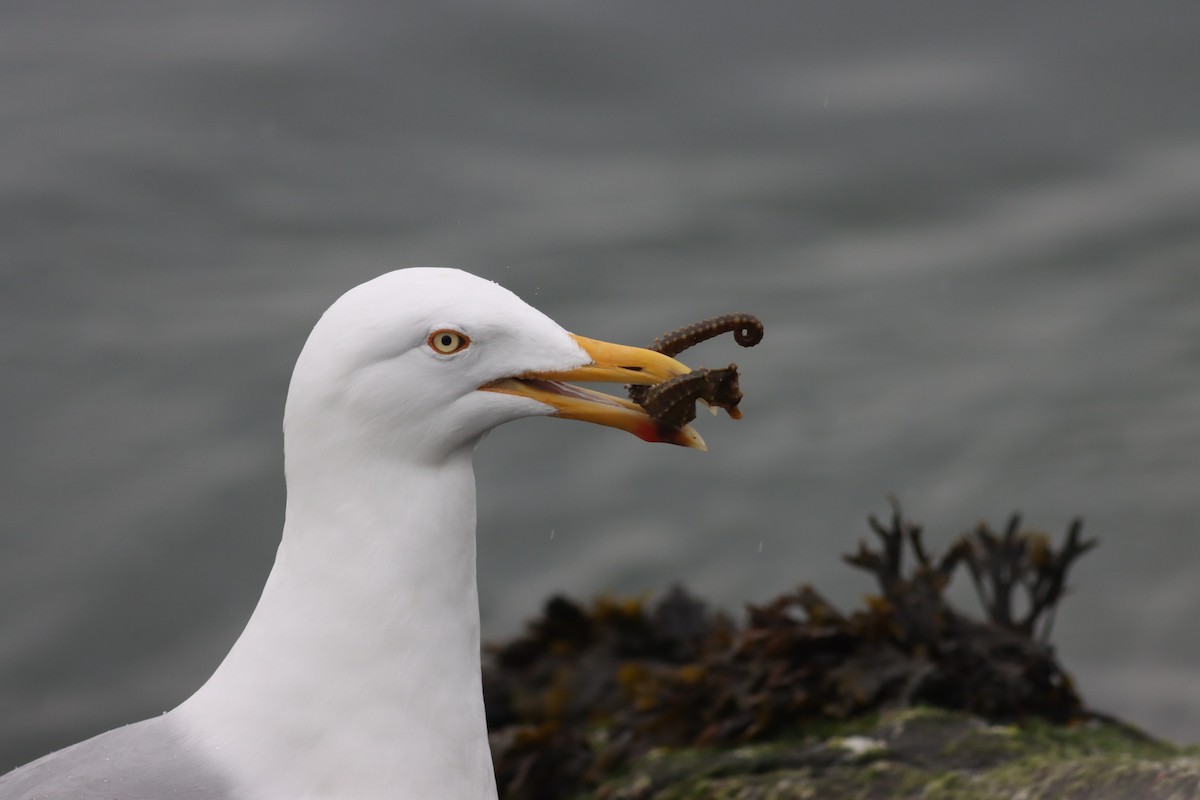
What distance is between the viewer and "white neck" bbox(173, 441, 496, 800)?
8.98 ft

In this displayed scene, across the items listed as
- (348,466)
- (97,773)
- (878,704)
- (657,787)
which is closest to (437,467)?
(348,466)

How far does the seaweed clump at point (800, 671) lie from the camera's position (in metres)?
4.24

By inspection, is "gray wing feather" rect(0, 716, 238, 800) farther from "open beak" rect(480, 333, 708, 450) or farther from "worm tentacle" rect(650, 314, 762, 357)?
"worm tentacle" rect(650, 314, 762, 357)

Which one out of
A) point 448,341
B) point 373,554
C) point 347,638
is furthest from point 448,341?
point 347,638

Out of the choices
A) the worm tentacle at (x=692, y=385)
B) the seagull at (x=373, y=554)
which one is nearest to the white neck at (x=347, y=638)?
the seagull at (x=373, y=554)

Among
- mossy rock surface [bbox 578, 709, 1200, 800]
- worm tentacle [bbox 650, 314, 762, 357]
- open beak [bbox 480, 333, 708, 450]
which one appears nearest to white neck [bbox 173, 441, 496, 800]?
open beak [bbox 480, 333, 708, 450]

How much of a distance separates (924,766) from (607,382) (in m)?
1.54

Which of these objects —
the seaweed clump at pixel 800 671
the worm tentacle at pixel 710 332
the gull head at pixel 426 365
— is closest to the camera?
the gull head at pixel 426 365

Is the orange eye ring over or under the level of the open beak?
over

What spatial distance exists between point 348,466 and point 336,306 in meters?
0.30

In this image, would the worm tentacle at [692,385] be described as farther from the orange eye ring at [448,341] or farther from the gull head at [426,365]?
the orange eye ring at [448,341]

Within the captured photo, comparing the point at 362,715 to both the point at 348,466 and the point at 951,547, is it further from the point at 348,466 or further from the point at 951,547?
the point at 951,547

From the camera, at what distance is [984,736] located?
3.79 meters

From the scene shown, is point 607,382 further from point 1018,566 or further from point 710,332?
point 1018,566
